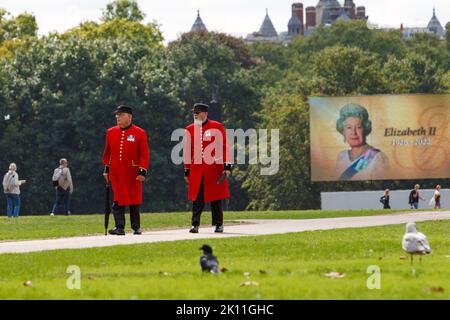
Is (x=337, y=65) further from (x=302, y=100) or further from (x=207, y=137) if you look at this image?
(x=207, y=137)

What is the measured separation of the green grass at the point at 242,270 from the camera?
13.6 meters

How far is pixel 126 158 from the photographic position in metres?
24.1

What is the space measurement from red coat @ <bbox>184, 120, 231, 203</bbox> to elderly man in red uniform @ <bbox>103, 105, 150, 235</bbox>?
28.7 inches

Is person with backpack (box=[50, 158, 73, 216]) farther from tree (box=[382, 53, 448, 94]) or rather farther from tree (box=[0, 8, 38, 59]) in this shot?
tree (box=[0, 8, 38, 59])

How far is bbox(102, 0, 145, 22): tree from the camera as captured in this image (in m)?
124

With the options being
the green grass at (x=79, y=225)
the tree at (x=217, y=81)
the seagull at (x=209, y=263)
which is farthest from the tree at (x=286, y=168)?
the seagull at (x=209, y=263)

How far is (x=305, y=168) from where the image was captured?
92.7 m

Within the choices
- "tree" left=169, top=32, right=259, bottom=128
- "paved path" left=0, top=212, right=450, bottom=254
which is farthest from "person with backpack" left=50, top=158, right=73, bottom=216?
"tree" left=169, top=32, right=259, bottom=128

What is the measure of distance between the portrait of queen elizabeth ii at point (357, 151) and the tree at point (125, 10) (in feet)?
173

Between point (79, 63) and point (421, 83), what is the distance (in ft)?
94.6

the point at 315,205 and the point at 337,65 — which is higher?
the point at 337,65

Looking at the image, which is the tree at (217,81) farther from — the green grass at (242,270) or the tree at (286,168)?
the green grass at (242,270)
